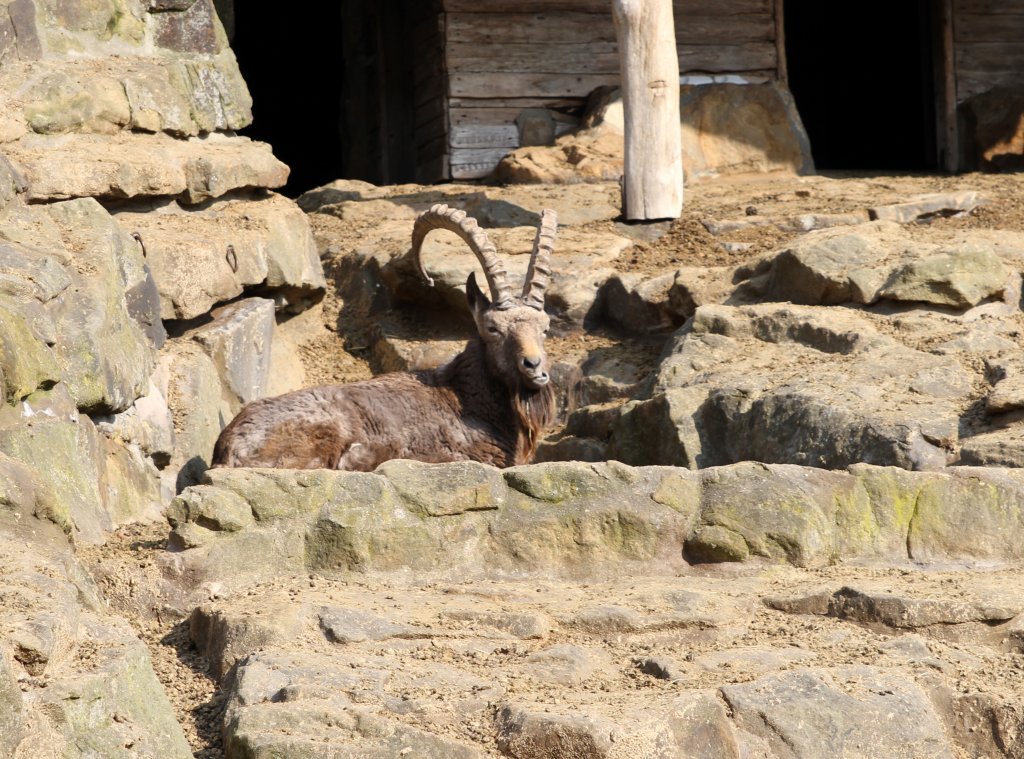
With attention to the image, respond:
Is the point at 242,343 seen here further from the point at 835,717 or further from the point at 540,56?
the point at 540,56

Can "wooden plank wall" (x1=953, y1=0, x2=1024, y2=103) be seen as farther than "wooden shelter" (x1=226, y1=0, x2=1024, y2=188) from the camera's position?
Yes

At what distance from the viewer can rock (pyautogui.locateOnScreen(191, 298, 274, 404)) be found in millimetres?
8430

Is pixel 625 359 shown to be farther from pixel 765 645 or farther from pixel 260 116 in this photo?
pixel 260 116

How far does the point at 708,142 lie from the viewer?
12922 mm

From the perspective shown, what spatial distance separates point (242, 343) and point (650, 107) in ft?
11.9

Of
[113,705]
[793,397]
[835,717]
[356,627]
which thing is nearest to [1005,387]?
[793,397]

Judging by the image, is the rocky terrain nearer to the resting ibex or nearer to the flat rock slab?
the flat rock slab

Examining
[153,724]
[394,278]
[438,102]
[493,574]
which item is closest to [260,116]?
[438,102]

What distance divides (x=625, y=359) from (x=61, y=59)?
3941mm

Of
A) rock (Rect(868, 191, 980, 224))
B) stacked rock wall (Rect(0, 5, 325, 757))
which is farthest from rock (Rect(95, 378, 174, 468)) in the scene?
rock (Rect(868, 191, 980, 224))

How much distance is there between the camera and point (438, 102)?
13.5 m

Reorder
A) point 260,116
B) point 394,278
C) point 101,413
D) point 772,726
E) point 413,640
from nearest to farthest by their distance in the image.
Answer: point 772,726 < point 413,640 < point 101,413 < point 394,278 < point 260,116

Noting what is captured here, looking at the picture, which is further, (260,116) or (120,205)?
(260,116)

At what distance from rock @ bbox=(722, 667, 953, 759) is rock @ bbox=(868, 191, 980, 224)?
6683 millimetres
